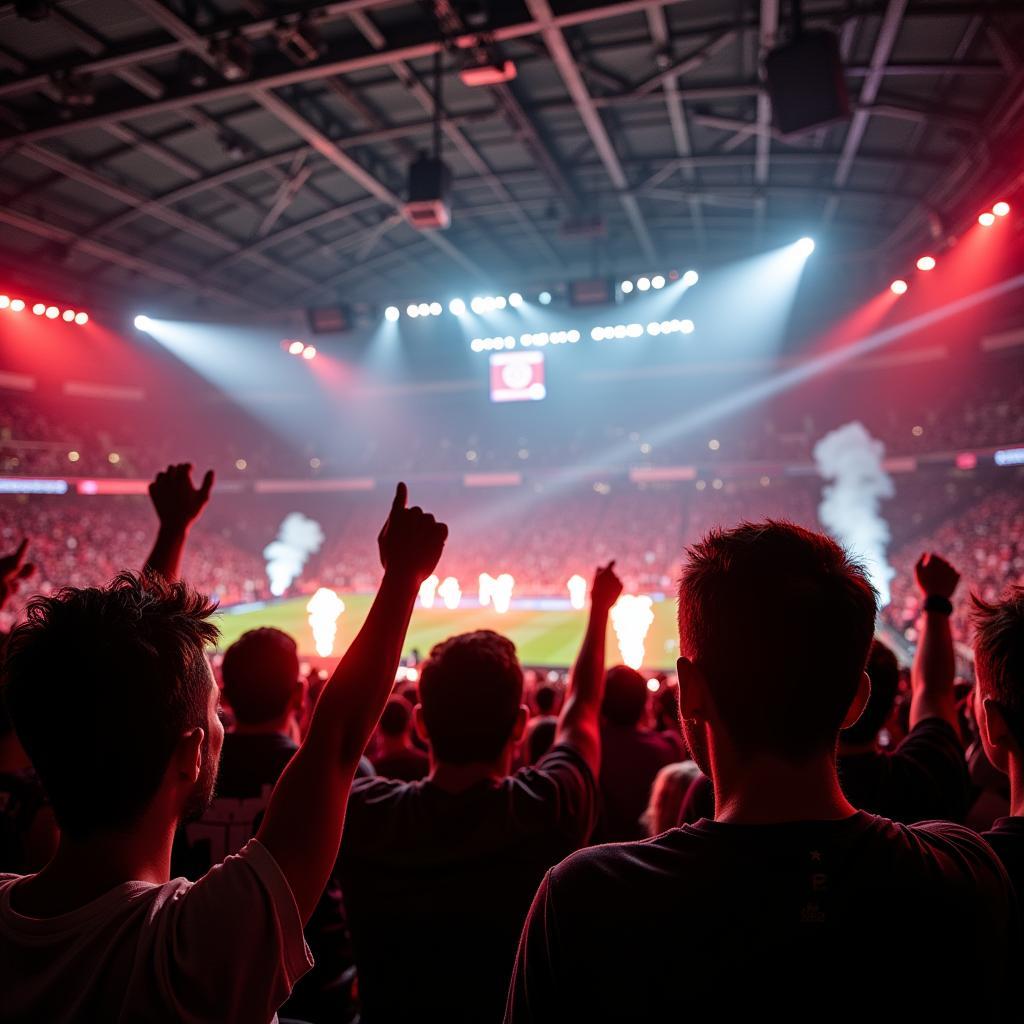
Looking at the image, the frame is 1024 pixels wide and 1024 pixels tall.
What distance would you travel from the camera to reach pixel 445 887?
2281 mm

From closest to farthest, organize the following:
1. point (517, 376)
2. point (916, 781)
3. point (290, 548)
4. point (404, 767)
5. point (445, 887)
→ point (445, 887) < point (916, 781) < point (404, 767) < point (517, 376) < point (290, 548)

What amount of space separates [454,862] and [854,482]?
3750 centimetres

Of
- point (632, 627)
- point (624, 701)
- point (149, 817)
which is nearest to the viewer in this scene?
point (149, 817)

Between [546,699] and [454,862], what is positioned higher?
[454,862]

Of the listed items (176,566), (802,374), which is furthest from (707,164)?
(802,374)

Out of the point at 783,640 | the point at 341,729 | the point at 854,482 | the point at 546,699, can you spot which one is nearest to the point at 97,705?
the point at 341,729

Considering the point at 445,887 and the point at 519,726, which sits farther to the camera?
the point at 519,726

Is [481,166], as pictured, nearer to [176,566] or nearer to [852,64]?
[852,64]

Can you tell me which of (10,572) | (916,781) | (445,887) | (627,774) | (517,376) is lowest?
(627,774)

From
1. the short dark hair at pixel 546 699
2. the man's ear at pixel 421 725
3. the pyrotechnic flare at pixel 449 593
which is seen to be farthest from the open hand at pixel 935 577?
the pyrotechnic flare at pixel 449 593

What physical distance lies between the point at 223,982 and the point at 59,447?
4037cm

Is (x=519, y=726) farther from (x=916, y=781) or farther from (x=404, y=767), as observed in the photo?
(x=404, y=767)

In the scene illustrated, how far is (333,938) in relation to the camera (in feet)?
10.9

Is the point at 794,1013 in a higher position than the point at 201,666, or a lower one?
lower
